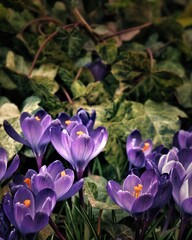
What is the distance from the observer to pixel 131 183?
2.51ft

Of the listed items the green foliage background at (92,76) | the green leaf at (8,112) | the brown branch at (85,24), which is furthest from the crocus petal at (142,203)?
the brown branch at (85,24)

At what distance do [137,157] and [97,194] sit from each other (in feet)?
0.35

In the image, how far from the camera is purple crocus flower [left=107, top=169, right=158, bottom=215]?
0.70 metres

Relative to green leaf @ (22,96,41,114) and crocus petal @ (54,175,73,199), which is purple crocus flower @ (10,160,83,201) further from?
green leaf @ (22,96,41,114)

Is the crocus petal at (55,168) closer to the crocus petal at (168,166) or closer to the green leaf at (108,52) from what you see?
the crocus petal at (168,166)

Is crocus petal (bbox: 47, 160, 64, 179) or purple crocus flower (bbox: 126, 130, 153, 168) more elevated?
crocus petal (bbox: 47, 160, 64, 179)

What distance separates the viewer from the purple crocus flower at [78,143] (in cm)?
78

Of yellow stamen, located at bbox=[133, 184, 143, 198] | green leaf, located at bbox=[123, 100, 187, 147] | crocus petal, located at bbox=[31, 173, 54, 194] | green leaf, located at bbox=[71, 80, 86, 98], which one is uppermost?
crocus petal, located at bbox=[31, 173, 54, 194]

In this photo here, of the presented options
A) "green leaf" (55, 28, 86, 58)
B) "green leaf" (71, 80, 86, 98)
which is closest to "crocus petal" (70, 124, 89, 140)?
"green leaf" (71, 80, 86, 98)

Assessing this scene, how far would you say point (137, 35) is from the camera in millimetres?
1385

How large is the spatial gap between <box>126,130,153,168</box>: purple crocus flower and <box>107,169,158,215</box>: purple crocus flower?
4.6 inches

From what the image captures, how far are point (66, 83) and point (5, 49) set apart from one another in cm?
19

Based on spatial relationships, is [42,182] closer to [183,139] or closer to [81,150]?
[81,150]

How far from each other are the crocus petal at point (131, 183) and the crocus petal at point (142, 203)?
0.19 feet
